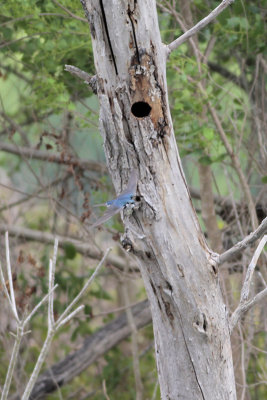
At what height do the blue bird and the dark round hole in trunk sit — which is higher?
the dark round hole in trunk

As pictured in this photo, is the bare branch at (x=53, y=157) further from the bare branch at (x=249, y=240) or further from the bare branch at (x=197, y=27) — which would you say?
the bare branch at (x=249, y=240)

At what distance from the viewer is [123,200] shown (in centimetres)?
213

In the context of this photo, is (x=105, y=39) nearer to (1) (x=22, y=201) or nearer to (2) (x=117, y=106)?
(2) (x=117, y=106)

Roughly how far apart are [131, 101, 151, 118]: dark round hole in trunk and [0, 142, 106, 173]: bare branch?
330 centimetres

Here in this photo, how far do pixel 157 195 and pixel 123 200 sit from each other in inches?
6.7

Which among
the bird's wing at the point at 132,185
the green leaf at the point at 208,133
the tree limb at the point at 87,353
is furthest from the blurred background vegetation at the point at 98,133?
the bird's wing at the point at 132,185

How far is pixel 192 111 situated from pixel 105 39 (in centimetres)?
296

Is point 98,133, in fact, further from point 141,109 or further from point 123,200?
point 123,200

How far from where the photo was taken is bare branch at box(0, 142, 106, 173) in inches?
223

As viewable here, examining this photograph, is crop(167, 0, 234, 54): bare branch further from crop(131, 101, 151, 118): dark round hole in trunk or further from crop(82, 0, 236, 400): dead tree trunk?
crop(131, 101, 151, 118): dark round hole in trunk

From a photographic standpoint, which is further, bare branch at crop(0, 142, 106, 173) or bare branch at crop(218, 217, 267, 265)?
bare branch at crop(0, 142, 106, 173)

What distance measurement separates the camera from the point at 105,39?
2.20m

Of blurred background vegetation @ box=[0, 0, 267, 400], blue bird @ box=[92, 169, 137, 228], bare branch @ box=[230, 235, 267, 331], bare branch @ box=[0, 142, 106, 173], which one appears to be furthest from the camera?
bare branch @ box=[0, 142, 106, 173]

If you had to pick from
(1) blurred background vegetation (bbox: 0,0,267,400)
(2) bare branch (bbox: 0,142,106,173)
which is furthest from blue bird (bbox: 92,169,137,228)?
(2) bare branch (bbox: 0,142,106,173)
